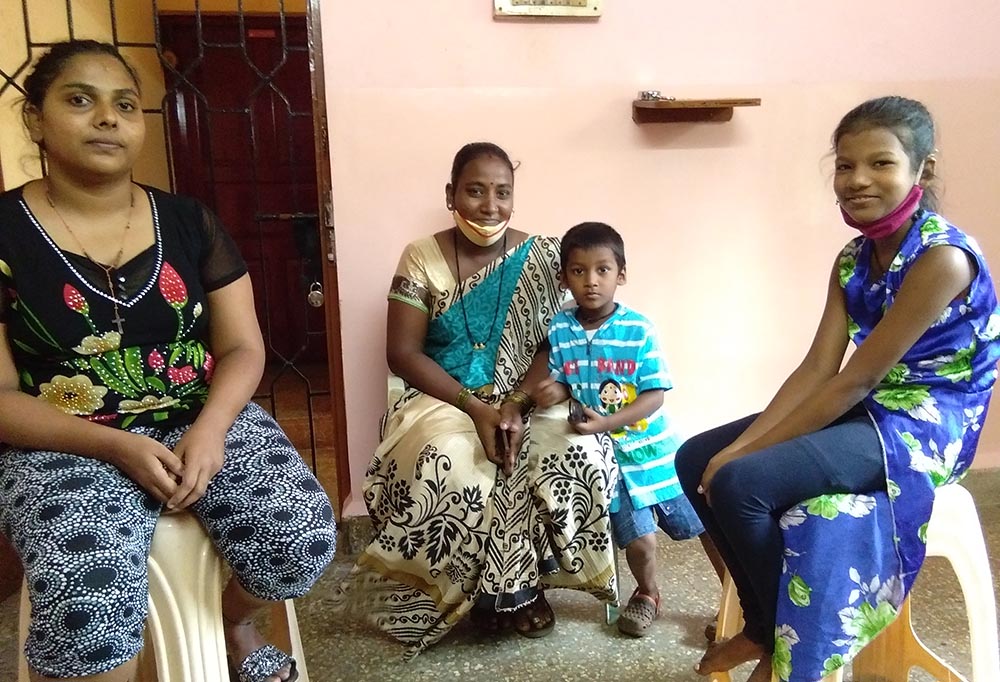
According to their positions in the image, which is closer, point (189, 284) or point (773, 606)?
point (773, 606)

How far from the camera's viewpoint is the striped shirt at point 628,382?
1695 mm

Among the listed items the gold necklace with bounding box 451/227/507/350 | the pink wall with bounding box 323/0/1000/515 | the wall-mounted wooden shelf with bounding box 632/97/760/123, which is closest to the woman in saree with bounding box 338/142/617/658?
the gold necklace with bounding box 451/227/507/350

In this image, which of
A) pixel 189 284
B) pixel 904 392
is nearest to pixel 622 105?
pixel 904 392

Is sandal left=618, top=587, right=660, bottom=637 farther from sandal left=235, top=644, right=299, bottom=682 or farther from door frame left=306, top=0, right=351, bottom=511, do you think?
door frame left=306, top=0, right=351, bottom=511

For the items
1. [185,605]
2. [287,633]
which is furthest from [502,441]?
[185,605]

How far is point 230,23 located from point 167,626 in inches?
137

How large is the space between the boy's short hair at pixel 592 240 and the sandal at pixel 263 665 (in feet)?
3.37

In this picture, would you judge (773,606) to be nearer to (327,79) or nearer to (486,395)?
(486,395)

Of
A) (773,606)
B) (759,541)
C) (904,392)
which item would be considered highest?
(904,392)

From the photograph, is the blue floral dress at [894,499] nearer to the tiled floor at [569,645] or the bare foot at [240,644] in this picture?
the tiled floor at [569,645]

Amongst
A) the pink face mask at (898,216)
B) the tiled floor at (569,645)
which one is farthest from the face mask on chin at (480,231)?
the tiled floor at (569,645)

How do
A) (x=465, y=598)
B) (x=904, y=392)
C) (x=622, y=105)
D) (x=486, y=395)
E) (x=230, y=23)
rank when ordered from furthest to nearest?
1. (x=230, y=23)
2. (x=622, y=105)
3. (x=486, y=395)
4. (x=465, y=598)
5. (x=904, y=392)

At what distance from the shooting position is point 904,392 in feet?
4.10

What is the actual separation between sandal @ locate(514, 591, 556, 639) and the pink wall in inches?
26.0
